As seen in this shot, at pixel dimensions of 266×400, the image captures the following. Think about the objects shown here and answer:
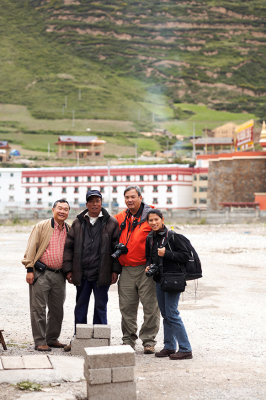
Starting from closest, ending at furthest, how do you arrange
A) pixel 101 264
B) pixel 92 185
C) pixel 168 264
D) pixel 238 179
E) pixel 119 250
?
1. pixel 168 264
2. pixel 119 250
3. pixel 101 264
4. pixel 238 179
5. pixel 92 185

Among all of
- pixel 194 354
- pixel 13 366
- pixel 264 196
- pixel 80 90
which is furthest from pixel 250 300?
pixel 80 90

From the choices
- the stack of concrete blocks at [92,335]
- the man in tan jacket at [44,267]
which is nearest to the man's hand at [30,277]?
the man in tan jacket at [44,267]

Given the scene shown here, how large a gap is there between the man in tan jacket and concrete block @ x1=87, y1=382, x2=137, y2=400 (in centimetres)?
239

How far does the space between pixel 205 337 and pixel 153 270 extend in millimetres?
2449

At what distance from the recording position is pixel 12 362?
748cm

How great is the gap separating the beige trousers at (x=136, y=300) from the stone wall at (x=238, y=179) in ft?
187

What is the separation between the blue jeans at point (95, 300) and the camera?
8.37m

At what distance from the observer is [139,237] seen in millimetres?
8273

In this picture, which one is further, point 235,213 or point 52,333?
point 235,213

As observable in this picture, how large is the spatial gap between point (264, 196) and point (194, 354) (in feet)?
174

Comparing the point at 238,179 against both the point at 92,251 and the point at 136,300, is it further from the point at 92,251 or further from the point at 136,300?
the point at 92,251

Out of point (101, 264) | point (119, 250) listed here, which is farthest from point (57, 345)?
point (119, 250)

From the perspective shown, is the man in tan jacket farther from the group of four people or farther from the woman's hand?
the woman's hand

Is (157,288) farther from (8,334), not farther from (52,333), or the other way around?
(8,334)
